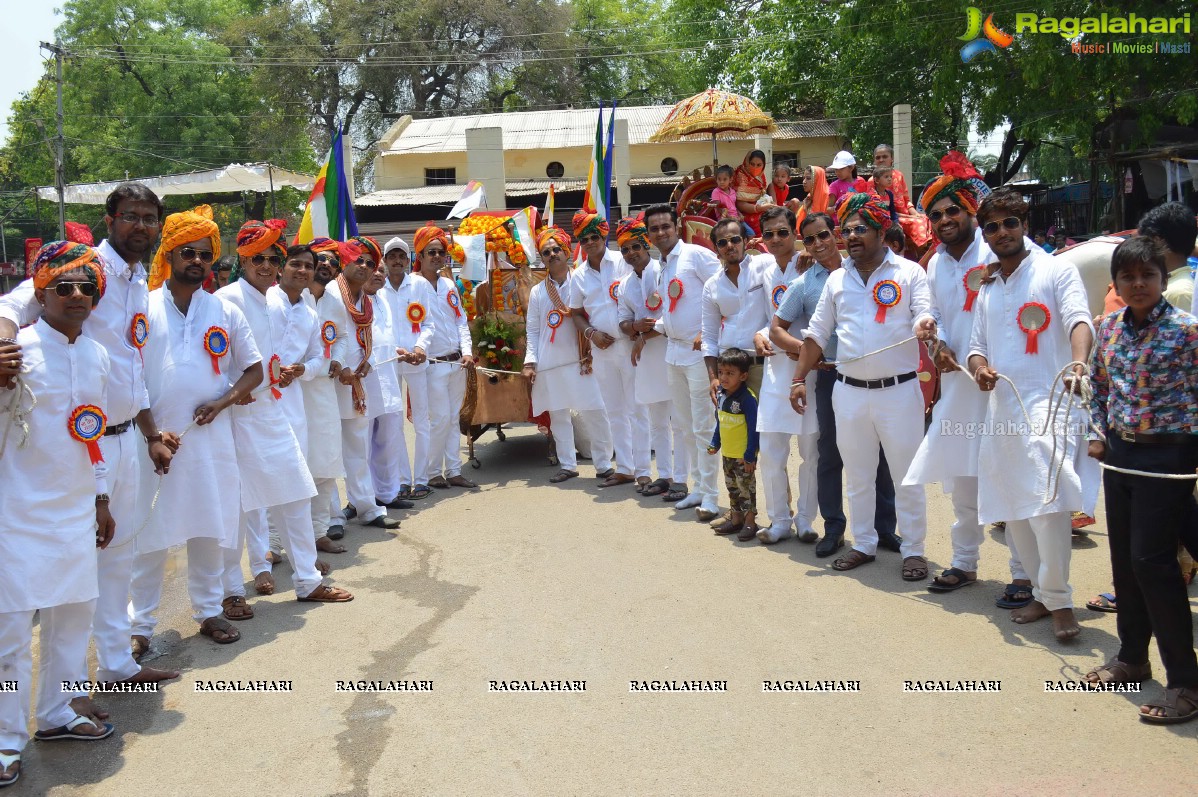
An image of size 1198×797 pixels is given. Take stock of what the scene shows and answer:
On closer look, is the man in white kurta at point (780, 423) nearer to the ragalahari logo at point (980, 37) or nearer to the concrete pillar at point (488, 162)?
the concrete pillar at point (488, 162)

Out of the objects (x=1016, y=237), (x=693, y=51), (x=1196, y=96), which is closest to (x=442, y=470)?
(x=1016, y=237)

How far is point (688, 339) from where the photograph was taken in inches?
308

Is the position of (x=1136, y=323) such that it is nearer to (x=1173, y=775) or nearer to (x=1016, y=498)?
(x=1016, y=498)

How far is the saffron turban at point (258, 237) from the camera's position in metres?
6.05

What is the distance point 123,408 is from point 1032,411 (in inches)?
170

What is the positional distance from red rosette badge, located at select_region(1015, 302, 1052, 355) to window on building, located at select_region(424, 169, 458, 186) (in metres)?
28.9

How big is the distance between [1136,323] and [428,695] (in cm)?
340

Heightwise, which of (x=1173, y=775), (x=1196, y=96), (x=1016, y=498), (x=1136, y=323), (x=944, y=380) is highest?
(x=1196, y=96)

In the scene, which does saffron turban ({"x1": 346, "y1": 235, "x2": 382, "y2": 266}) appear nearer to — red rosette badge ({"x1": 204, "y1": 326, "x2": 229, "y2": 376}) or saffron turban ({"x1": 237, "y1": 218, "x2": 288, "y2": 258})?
saffron turban ({"x1": 237, "y1": 218, "x2": 288, "y2": 258})

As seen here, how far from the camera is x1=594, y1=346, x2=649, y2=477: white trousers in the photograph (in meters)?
8.80

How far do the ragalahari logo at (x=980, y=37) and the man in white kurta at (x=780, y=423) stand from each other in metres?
16.1

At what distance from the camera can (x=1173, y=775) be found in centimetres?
348

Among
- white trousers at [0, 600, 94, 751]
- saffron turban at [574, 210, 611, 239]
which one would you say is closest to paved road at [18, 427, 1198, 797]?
white trousers at [0, 600, 94, 751]

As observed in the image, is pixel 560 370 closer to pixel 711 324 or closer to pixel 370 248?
pixel 370 248
